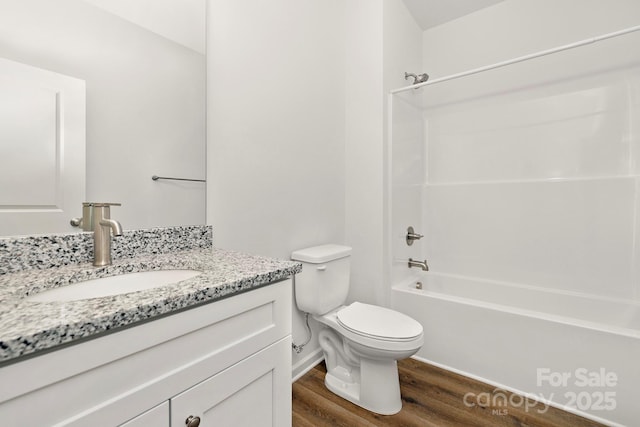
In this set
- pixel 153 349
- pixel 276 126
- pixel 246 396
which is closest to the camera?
pixel 153 349

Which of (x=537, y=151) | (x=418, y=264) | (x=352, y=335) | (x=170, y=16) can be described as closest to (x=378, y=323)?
(x=352, y=335)

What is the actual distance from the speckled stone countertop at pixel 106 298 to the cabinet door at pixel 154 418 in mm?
194

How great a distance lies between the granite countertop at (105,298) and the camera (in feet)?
1.49

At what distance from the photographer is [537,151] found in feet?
7.11

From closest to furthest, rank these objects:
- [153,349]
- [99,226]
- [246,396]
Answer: [153,349], [246,396], [99,226]

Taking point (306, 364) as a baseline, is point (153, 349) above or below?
above

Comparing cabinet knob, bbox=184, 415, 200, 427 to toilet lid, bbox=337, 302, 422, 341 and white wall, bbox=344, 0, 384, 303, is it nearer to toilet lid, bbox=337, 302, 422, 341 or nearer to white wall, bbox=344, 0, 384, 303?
toilet lid, bbox=337, 302, 422, 341

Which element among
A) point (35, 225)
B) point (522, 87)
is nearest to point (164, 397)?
point (35, 225)

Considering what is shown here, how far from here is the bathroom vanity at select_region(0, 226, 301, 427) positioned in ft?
1.52

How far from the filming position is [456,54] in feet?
8.03

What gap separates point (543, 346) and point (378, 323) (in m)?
0.91

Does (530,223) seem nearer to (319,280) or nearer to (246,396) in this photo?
(319,280)

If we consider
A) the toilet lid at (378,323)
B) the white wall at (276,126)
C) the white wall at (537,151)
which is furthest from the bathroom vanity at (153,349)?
the white wall at (537,151)

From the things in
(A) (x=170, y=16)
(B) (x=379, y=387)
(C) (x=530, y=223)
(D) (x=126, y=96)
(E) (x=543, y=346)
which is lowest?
(B) (x=379, y=387)
